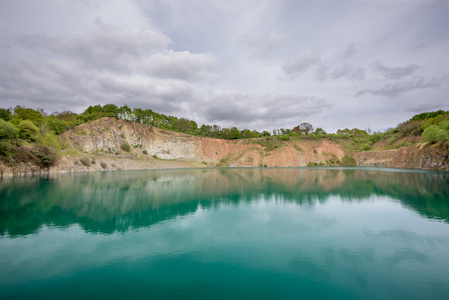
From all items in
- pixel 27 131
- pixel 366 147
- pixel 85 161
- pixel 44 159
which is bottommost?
pixel 85 161

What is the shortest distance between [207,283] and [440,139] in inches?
2239

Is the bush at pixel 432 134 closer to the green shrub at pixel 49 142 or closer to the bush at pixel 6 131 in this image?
the green shrub at pixel 49 142

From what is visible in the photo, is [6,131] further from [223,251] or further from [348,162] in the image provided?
[348,162]

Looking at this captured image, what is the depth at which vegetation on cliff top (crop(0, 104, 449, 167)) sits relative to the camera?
3734cm

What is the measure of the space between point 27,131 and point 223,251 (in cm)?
4884

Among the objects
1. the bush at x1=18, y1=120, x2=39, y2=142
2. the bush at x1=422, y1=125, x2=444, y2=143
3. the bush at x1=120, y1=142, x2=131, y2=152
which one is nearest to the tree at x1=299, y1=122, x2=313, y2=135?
the bush at x1=422, y1=125, x2=444, y2=143

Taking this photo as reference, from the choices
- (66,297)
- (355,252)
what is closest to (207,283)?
(66,297)

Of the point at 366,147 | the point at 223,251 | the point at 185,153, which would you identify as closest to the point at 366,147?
the point at 366,147

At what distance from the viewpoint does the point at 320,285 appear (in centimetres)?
579

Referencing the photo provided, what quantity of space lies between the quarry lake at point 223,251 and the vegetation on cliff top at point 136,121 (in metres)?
29.8

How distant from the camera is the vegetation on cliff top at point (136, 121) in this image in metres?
37.3

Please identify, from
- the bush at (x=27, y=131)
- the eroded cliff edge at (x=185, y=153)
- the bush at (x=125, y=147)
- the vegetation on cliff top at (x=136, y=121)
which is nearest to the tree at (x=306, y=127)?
the vegetation on cliff top at (x=136, y=121)

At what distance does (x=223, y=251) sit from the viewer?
791cm

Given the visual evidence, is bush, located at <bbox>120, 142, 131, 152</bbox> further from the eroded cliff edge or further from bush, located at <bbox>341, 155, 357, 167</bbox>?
bush, located at <bbox>341, 155, 357, 167</bbox>
